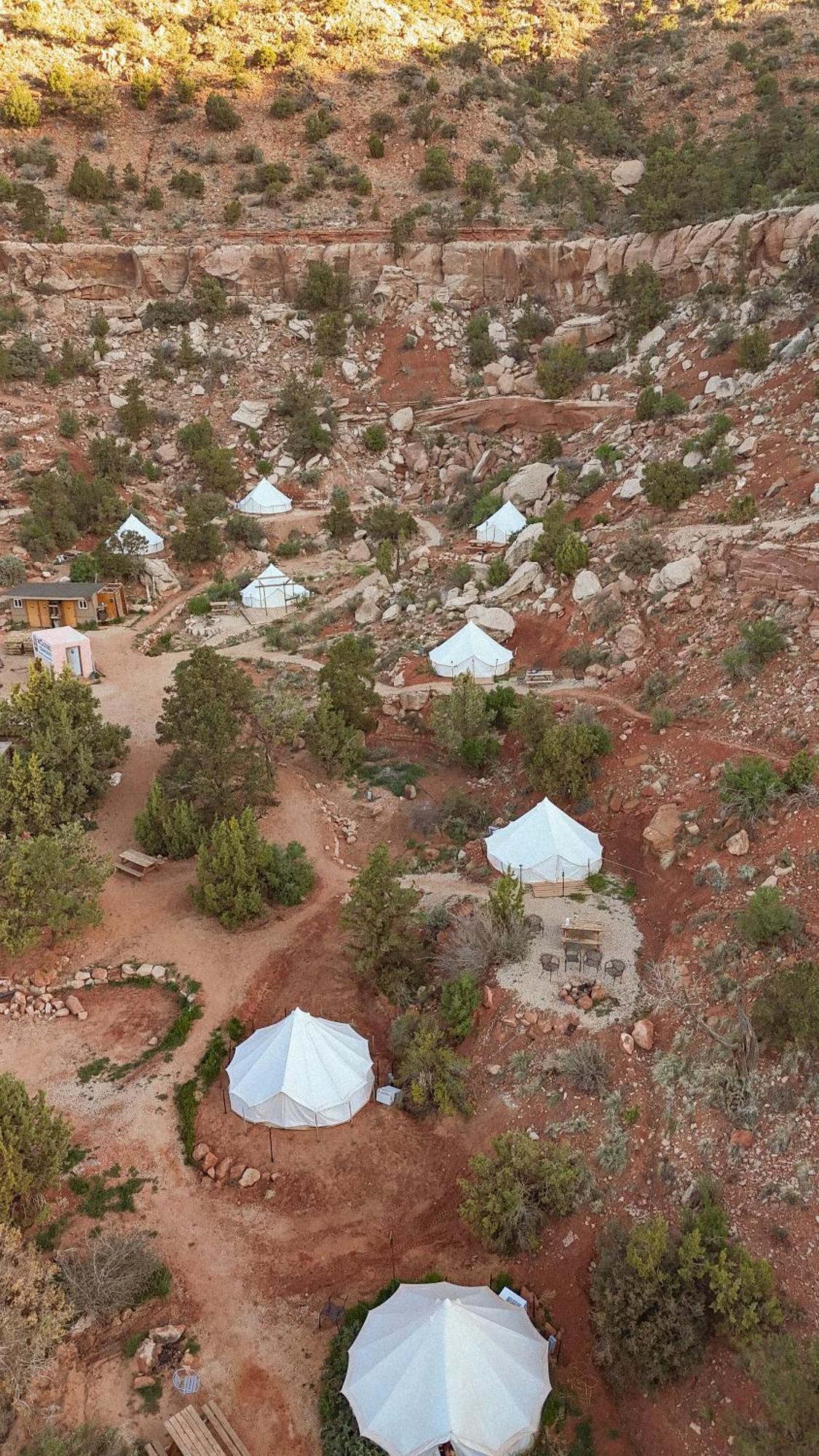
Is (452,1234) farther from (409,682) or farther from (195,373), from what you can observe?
(195,373)

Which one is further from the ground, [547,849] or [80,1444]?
[547,849]

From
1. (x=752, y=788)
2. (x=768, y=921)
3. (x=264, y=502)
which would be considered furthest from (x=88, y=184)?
(x=768, y=921)

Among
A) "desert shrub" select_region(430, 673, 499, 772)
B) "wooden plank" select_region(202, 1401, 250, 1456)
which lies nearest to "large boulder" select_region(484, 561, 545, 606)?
"desert shrub" select_region(430, 673, 499, 772)

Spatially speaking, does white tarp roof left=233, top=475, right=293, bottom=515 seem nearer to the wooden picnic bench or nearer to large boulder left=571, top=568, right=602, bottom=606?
large boulder left=571, top=568, right=602, bottom=606

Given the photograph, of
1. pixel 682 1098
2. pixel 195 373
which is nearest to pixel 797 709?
pixel 682 1098

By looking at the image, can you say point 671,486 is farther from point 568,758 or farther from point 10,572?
point 10,572

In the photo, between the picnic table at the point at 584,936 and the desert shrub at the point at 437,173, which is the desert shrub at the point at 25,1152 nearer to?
the picnic table at the point at 584,936
